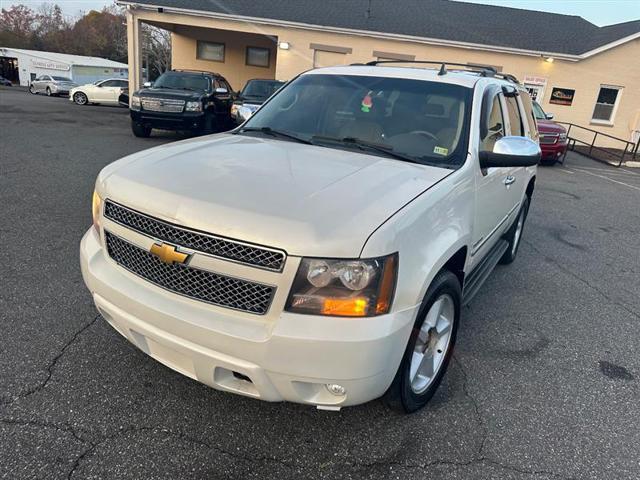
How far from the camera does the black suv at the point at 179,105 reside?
11.4 m

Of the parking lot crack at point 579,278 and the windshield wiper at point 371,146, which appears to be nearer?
the windshield wiper at point 371,146

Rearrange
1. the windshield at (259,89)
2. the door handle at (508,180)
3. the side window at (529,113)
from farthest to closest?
the windshield at (259,89) < the side window at (529,113) < the door handle at (508,180)

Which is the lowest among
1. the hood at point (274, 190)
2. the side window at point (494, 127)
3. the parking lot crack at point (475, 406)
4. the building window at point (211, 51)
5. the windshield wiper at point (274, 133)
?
the parking lot crack at point (475, 406)

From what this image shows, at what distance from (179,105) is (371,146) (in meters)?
9.44

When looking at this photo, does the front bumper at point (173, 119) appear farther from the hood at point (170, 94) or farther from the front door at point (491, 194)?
the front door at point (491, 194)

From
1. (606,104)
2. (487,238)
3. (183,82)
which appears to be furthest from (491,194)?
(606,104)

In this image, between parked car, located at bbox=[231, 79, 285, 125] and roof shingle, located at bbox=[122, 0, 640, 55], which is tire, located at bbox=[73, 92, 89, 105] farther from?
parked car, located at bbox=[231, 79, 285, 125]

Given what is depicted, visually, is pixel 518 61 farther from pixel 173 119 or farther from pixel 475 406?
pixel 475 406

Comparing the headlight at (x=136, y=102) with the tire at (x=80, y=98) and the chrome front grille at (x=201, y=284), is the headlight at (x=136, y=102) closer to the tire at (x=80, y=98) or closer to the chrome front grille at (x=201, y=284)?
the chrome front grille at (x=201, y=284)

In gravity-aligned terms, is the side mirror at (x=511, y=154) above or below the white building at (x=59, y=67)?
above

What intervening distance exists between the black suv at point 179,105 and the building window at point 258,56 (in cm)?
1201

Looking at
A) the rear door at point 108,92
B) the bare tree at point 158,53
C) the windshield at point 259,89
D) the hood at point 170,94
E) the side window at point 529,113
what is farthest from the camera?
the bare tree at point 158,53

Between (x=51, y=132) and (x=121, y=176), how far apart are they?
1163 centimetres

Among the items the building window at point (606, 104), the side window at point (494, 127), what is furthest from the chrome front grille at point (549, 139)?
the side window at point (494, 127)
